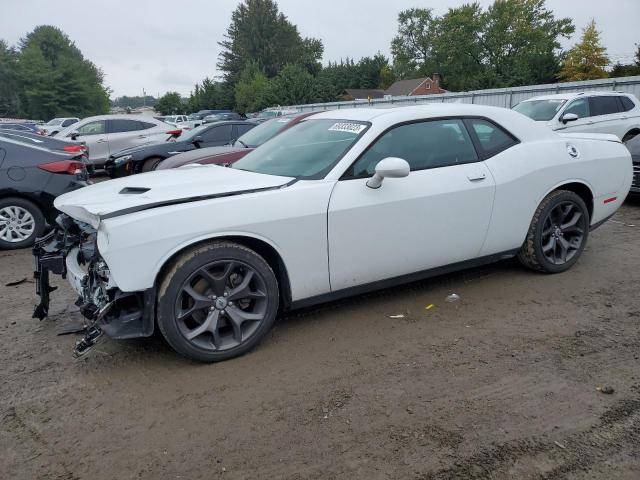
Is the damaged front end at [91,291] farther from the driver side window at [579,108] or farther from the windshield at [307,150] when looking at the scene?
the driver side window at [579,108]

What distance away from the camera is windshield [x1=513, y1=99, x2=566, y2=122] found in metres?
10.6

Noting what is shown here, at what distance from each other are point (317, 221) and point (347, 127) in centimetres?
101

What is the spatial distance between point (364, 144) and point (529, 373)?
189cm

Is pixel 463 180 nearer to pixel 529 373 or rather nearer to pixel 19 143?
pixel 529 373

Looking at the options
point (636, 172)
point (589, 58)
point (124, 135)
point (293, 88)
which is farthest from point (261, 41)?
point (636, 172)

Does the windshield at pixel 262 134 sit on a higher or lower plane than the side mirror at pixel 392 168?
higher

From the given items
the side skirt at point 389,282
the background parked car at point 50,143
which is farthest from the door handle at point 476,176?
the background parked car at point 50,143

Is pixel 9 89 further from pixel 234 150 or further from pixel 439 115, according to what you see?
pixel 439 115

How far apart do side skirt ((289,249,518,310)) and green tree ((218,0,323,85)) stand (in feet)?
274

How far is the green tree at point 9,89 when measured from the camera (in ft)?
202

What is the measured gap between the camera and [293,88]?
53938 mm

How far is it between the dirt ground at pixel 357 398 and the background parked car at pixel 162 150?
6970 mm

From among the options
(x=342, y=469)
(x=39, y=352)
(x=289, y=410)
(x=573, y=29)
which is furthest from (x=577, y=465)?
(x=573, y=29)

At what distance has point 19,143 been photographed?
653cm
